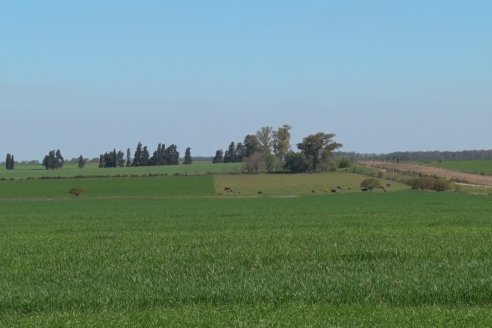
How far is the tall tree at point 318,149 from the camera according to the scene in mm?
124000

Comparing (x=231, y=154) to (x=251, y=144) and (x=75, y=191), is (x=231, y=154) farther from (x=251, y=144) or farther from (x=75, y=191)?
(x=75, y=191)

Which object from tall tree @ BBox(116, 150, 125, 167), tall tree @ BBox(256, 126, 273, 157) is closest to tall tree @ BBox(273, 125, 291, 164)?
tall tree @ BBox(256, 126, 273, 157)

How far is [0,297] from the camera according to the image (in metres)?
13.8

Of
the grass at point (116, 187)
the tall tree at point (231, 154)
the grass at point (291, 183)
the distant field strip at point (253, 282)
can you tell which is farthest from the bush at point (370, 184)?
the tall tree at point (231, 154)

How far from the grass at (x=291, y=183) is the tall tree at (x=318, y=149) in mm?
7705

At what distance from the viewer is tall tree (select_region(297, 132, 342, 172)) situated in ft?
407

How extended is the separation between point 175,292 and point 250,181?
3592 inches

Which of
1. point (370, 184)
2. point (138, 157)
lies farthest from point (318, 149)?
point (138, 157)

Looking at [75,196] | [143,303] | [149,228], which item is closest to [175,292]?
[143,303]

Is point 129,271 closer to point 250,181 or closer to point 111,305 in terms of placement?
point 111,305

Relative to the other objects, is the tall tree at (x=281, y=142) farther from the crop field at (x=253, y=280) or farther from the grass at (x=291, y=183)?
the crop field at (x=253, y=280)

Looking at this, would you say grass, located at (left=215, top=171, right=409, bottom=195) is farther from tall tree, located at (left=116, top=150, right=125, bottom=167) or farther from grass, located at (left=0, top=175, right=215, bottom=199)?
tall tree, located at (left=116, top=150, right=125, bottom=167)

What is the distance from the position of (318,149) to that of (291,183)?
24.7m

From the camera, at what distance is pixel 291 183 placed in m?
101
